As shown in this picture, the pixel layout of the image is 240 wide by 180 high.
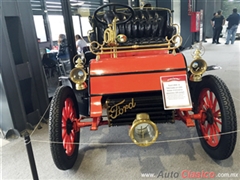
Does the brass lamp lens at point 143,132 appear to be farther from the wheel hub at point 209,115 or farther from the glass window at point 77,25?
the glass window at point 77,25

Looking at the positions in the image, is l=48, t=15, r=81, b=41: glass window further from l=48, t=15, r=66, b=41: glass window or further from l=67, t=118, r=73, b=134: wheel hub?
l=67, t=118, r=73, b=134: wheel hub

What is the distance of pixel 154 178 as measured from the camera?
169cm

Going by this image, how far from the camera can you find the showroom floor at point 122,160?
1.74 metres

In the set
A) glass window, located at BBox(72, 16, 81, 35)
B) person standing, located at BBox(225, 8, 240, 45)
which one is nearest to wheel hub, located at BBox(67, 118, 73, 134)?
glass window, located at BBox(72, 16, 81, 35)

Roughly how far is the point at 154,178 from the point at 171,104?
622 mm

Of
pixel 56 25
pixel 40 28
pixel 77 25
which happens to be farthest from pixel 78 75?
pixel 77 25

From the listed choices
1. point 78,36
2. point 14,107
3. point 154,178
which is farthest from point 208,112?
point 78,36

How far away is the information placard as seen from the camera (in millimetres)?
1588

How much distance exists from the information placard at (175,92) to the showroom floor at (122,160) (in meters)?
0.38

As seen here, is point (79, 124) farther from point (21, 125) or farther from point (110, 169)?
point (21, 125)

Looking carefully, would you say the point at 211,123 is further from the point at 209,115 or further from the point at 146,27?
the point at 146,27

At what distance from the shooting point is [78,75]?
1901 millimetres

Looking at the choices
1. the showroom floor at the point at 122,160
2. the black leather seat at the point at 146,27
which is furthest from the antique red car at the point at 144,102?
the black leather seat at the point at 146,27

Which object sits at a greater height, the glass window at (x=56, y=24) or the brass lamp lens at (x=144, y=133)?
the glass window at (x=56, y=24)
